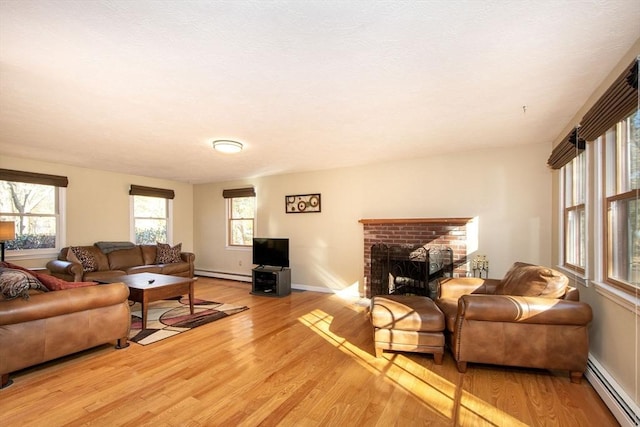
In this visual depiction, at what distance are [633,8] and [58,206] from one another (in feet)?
23.4

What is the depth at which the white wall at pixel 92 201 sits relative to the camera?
15.8 feet

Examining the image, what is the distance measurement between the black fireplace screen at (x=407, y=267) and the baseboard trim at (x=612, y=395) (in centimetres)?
198

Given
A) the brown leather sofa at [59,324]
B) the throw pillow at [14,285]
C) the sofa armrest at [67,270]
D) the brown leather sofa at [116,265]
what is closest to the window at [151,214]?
the brown leather sofa at [116,265]

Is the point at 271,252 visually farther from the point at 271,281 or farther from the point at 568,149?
Result: the point at 568,149

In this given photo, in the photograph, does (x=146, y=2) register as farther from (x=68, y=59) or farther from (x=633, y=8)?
(x=633, y=8)

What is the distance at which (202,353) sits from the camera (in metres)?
2.82

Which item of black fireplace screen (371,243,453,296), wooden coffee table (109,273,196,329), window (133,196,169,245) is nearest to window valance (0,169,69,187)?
window (133,196,169,245)

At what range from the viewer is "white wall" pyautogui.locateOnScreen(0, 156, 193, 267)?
4828 mm

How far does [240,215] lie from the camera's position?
6.73 metres

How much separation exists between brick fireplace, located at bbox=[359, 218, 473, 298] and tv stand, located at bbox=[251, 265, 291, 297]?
143cm

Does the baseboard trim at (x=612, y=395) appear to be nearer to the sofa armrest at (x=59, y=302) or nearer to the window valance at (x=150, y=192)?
the sofa armrest at (x=59, y=302)

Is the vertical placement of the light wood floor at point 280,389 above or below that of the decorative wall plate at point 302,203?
below

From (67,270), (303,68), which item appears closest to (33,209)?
(67,270)

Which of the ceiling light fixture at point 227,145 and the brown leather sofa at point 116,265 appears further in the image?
the brown leather sofa at point 116,265
